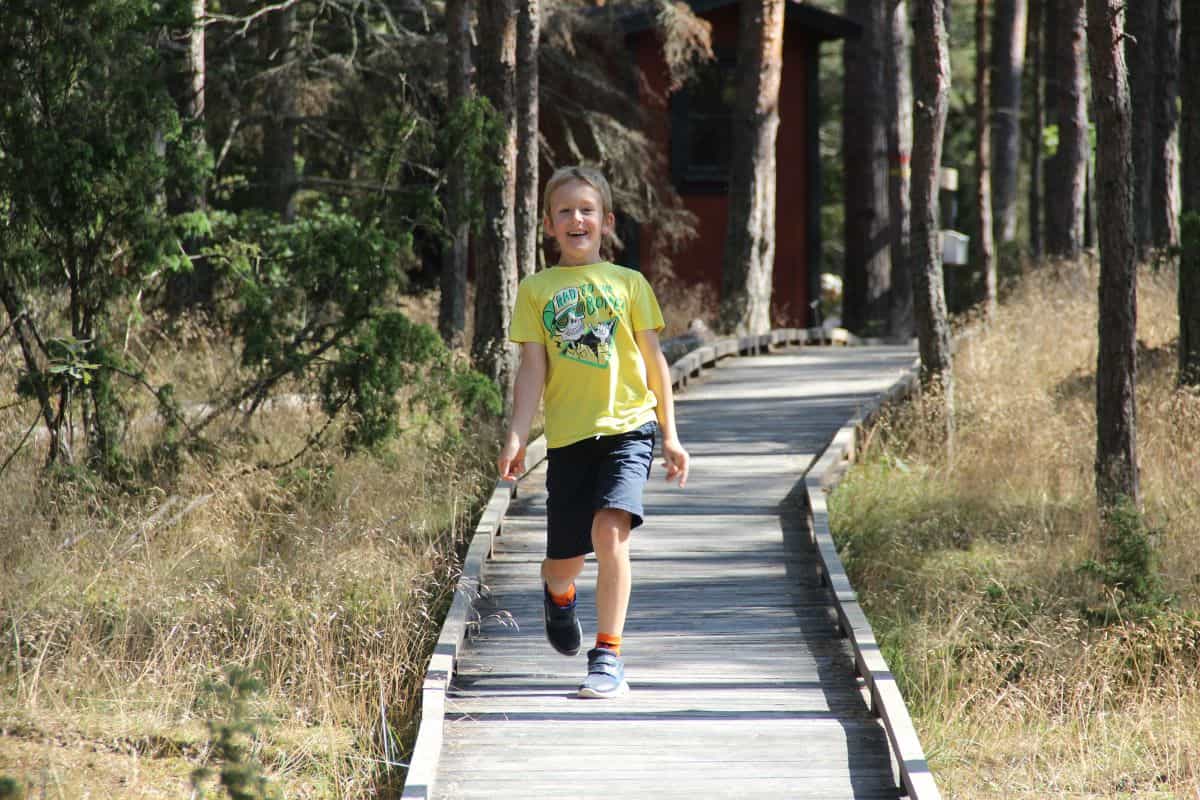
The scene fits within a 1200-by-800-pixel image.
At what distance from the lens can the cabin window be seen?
2456 cm

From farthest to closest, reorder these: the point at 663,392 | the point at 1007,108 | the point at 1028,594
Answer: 1. the point at 1007,108
2. the point at 1028,594
3. the point at 663,392

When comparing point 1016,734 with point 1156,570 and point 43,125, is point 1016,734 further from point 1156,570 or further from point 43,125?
point 43,125

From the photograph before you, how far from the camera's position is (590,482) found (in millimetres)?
5789

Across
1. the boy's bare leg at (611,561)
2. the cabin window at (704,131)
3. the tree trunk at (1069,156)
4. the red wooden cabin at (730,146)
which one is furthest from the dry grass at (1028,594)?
the cabin window at (704,131)

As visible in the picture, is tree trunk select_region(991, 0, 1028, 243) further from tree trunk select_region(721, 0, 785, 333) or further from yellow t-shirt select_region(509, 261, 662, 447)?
yellow t-shirt select_region(509, 261, 662, 447)

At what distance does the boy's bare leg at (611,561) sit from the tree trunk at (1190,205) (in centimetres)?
846

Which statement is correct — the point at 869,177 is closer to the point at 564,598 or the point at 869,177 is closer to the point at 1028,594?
the point at 1028,594

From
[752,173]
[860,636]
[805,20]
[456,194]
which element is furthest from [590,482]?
[805,20]

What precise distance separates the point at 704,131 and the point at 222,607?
18718 mm

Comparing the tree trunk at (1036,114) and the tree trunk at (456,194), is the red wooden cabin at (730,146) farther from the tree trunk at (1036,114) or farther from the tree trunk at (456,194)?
the tree trunk at (456,194)

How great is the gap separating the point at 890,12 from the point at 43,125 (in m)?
17.7

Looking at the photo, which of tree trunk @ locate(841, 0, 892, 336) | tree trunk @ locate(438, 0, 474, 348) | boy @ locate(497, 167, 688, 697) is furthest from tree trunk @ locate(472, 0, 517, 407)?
tree trunk @ locate(841, 0, 892, 336)

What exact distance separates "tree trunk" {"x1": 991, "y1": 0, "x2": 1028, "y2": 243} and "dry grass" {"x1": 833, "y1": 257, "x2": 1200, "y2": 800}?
49.7 feet

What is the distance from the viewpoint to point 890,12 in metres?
23.9
